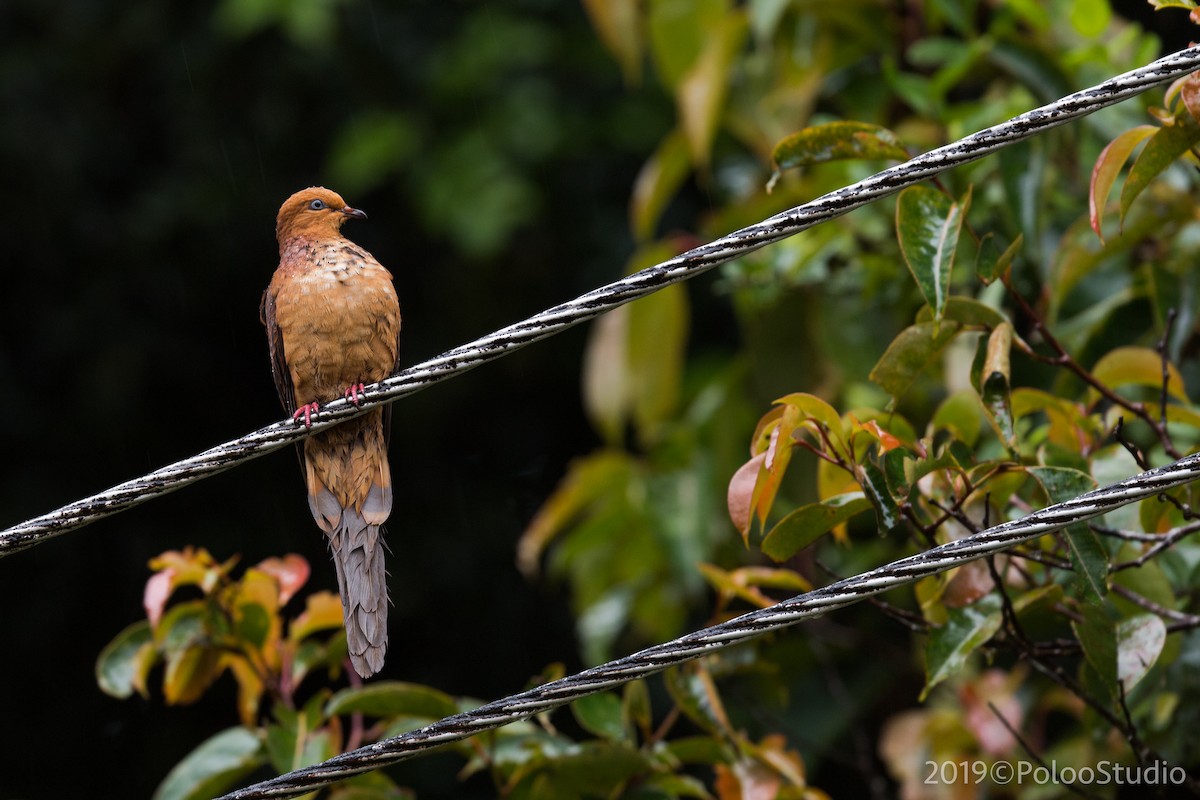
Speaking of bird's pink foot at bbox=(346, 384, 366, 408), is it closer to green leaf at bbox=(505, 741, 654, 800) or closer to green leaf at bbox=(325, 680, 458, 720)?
green leaf at bbox=(325, 680, 458, 720)

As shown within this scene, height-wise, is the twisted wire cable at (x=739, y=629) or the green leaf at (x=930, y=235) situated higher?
the green leaf at (x=930, y=235)

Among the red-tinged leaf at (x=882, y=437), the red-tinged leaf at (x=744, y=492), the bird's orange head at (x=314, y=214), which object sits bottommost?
the red-tinged leaf at (x=744, y=492)

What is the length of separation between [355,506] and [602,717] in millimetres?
646

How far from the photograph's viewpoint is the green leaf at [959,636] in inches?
96.2

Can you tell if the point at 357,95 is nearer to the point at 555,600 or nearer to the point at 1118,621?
the point at 555,600

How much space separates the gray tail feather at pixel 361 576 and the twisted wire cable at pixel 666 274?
0.44m

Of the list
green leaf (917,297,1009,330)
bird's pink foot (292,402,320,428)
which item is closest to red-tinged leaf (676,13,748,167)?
green leaf (917,297,1009,330)

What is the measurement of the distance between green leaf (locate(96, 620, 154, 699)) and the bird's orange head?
90cm

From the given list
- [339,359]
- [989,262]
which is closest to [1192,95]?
[989,262]

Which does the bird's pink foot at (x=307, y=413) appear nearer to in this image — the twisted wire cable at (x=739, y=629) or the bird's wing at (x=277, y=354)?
the bird's wing at (x=277, y=354)

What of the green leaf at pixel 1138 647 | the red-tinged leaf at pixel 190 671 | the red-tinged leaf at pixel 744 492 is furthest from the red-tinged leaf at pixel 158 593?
the green leaf at pixel 1138 647

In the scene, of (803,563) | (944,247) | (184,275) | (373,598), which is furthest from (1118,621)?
(184,275)

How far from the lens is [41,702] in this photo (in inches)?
283

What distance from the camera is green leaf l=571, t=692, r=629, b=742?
280 centimetres
